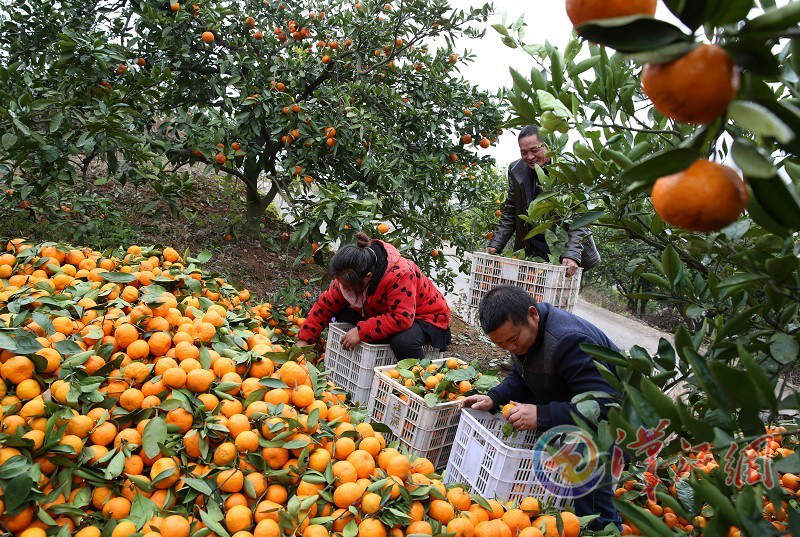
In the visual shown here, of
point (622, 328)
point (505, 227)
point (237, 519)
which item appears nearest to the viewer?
point (237, 519)

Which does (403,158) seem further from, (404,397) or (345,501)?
(345,501)

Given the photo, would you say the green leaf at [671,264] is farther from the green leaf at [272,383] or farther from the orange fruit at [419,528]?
the green leaf at [272,383]

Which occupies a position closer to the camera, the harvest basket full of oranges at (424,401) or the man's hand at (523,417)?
the man's hand at (523,417)

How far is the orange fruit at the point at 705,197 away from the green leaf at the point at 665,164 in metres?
0.01

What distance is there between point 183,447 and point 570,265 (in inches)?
92.7

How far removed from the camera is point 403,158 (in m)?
4.40

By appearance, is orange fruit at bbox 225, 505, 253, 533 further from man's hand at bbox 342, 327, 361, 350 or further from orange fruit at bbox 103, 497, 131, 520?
man's hand at bbox 342, 327, 361, 350

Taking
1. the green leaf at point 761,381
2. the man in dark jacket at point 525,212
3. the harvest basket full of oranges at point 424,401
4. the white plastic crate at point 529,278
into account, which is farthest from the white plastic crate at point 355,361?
the green leaf at point 761,381

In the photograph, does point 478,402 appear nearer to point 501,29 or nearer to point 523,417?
point 523,417

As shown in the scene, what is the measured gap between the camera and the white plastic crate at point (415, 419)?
7.88ft

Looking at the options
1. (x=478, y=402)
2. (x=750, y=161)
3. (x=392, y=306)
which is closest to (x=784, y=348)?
(x=750, y=161)

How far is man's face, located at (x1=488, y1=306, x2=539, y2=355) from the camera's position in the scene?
211cm

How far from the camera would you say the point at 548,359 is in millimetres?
2152

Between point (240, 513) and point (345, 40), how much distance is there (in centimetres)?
424
